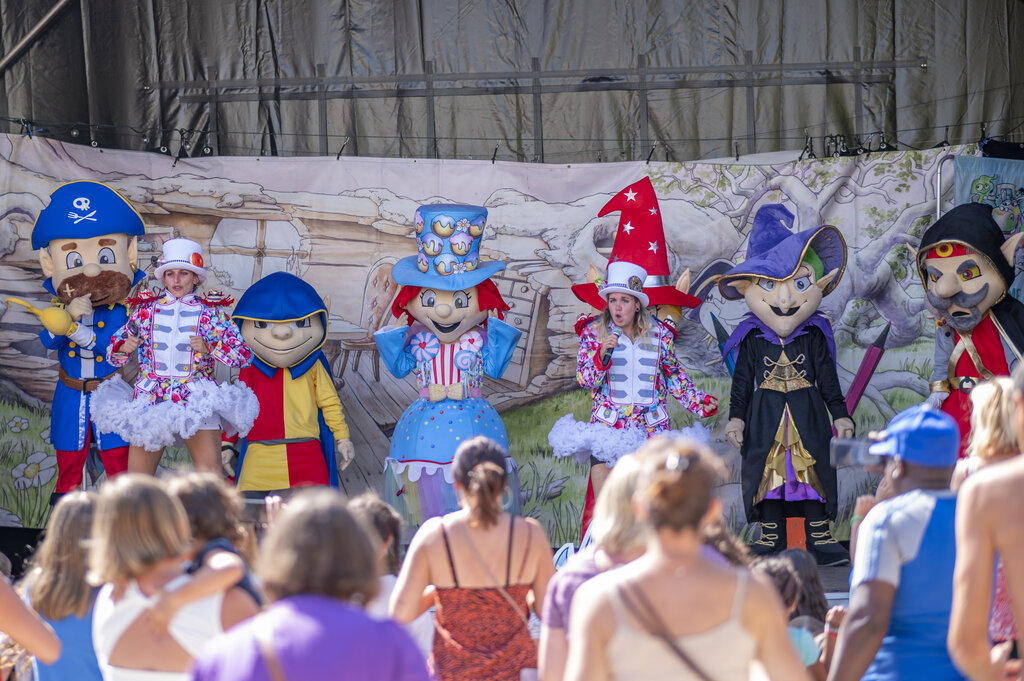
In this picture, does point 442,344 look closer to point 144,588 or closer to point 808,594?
point 808,594

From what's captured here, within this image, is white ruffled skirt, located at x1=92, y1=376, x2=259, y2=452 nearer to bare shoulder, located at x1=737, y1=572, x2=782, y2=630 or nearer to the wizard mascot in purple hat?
the wizard mascot in purple hat

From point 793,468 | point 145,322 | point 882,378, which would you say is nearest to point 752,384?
point 793,468

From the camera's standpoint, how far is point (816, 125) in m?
7.32

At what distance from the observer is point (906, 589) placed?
8.73 ft

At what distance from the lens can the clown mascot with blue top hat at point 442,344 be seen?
19.0 ft

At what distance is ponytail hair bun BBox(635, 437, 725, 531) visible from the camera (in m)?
2.11

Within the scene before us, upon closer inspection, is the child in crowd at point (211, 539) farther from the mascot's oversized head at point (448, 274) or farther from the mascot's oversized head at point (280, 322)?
the mascot's oversized head at point (280, 322)

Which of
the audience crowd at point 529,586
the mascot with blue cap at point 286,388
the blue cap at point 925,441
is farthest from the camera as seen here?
the mascot with blue cap at point 286,388

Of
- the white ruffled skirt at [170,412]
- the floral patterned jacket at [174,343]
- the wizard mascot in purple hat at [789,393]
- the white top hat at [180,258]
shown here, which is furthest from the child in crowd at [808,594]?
the white top hat at [180,258]

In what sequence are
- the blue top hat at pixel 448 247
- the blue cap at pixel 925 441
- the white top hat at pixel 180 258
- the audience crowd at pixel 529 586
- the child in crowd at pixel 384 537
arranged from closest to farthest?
the audience crowd at pixel 529 586 < the blue cap at pixel 925 441 < the child in crowd at pixel 384 537 < the blue top hat at pixel 448 247 < the white top hat at pixel 180 258

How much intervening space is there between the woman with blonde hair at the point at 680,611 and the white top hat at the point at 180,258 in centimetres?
437

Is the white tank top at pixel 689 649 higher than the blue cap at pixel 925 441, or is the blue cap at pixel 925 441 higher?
the blue cap at pixel 925 441

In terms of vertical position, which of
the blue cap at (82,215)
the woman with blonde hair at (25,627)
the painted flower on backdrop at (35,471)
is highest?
the blue cap at (82,215)

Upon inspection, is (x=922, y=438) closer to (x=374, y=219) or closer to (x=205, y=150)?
(x=374, y=219)
